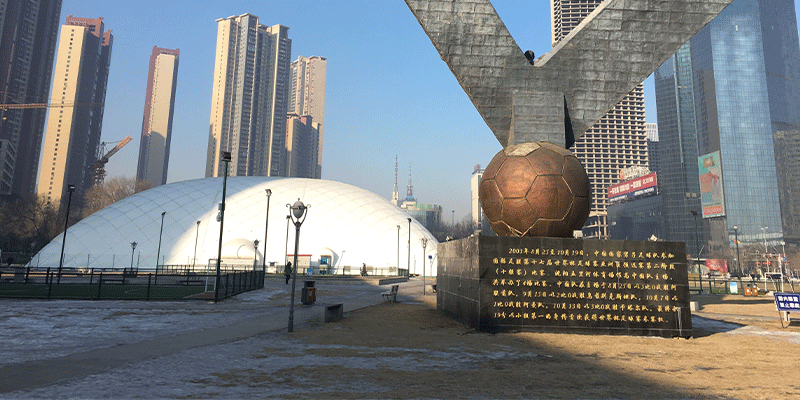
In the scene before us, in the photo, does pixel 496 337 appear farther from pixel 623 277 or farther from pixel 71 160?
pixel 71 160

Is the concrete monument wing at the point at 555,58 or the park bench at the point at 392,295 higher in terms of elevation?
the concrete monument wing at the point at 555,58

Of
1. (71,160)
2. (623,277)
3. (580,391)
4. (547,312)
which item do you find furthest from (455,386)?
(71,160)

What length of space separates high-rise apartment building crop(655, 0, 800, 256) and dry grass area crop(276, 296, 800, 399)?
148771mm

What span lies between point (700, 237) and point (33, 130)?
23781 centimetres

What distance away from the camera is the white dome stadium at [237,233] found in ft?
214

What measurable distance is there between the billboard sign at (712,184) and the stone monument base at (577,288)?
152 meters

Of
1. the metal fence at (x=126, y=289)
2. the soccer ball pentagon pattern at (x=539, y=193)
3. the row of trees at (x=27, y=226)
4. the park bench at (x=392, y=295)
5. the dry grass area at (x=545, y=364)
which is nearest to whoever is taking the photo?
the dry grass area at (x=545, y=364)

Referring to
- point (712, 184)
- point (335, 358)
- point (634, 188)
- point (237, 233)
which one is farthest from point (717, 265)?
point (335, 358)

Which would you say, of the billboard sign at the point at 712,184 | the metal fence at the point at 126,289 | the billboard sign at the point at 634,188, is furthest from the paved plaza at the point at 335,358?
the billboard sign at the point at 634,188

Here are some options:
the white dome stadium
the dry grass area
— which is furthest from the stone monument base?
the white dome stadium

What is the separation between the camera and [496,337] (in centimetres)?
1379

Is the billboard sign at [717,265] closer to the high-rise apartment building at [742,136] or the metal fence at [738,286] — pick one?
the high-rise apartment building at [742,136]

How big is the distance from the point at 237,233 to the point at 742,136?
525 ft

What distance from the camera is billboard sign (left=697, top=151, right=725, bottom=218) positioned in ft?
459
